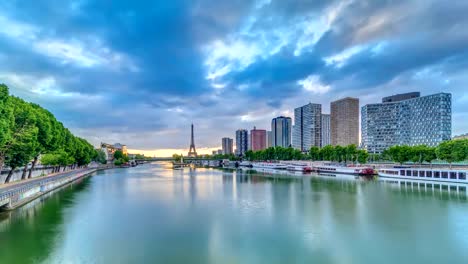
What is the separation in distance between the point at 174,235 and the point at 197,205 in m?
12.3

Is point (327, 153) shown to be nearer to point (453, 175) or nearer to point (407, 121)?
point (453, 175)

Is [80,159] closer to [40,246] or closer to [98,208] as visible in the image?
[98,208]

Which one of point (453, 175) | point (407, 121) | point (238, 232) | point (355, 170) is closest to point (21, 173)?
point (238, 232)

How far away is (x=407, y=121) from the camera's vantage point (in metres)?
154

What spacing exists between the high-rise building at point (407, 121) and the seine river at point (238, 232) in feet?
408

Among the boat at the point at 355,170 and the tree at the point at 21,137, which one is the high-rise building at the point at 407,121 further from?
the tree at the point at 21,137

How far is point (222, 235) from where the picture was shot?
20.3 metres

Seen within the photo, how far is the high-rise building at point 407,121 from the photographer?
13775 centimetres

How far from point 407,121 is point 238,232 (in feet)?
518

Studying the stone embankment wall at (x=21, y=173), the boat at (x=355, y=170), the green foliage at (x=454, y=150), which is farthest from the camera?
the boat at (x=355, y=170)

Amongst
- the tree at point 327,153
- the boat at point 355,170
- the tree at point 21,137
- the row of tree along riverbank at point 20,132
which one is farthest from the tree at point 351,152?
the tree at point 21,137

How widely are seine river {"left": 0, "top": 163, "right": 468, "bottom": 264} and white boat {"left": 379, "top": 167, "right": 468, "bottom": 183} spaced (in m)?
20.4

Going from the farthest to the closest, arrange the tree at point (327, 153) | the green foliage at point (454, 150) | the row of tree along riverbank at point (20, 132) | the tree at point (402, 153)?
the tree at point (327, 153), the tree at point (402, 153), the green foliage at point (454, 150), the row of tree along riverbank at point (20, 132)

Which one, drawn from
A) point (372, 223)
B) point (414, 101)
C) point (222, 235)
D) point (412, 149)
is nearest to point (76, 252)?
point (222, 235)
